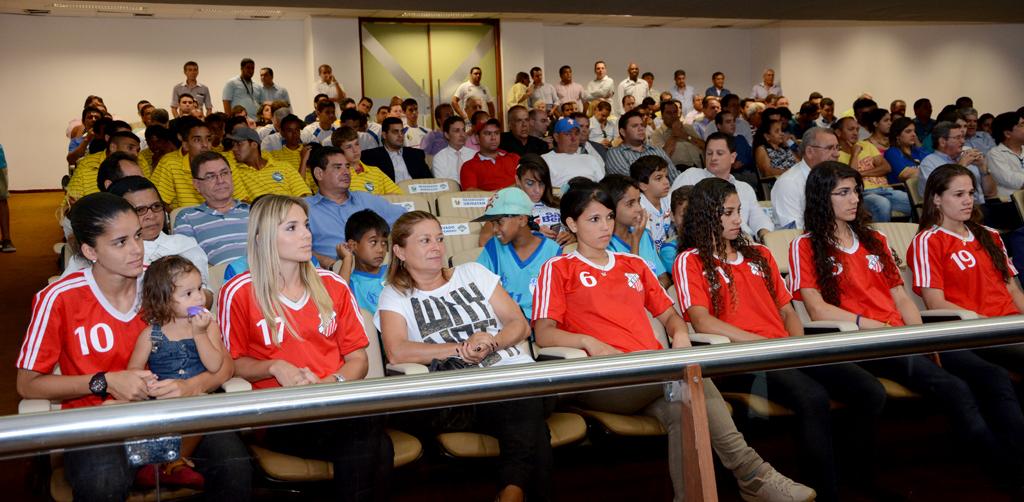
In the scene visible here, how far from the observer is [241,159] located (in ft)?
19.9

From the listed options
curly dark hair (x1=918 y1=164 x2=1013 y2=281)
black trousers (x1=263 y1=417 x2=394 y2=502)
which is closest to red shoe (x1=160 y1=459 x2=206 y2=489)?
black trousers (x1=263 y1=417 x2=394 y2=502)

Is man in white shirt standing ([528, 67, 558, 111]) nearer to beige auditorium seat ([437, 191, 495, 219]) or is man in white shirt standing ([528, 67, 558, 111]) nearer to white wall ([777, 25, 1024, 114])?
white wall ([777, 25, 1024, 114])

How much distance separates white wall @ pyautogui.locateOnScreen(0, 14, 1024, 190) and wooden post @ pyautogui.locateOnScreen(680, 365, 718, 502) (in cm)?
1264

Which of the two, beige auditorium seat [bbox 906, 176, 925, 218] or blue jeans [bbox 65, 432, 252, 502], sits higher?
beige auditorium seat [bbox 906, 176, 925, 218]

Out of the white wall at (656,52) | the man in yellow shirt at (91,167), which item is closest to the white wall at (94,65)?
the white wall at (656,52)

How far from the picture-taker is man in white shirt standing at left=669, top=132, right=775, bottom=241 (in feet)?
18.5

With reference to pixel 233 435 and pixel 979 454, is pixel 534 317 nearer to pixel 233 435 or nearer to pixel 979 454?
pixel 979 454

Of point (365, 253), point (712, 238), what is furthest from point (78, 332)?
point (712, 238)

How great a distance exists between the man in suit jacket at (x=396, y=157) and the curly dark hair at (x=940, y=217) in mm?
4289

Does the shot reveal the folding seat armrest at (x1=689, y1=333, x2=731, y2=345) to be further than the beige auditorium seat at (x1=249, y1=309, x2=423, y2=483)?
Yes

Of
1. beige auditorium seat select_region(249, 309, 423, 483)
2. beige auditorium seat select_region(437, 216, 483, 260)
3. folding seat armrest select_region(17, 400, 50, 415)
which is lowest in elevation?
folding seat armrest select_region(17, 400, 50, 415)

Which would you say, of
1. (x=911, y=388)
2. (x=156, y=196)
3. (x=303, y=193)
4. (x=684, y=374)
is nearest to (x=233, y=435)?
(x=684, y=374)

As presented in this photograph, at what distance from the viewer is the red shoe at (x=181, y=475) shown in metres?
1.47

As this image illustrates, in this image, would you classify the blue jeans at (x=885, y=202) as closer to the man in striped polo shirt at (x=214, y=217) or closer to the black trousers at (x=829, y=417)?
the man in striped polo shirt at (x=214, y=217)
